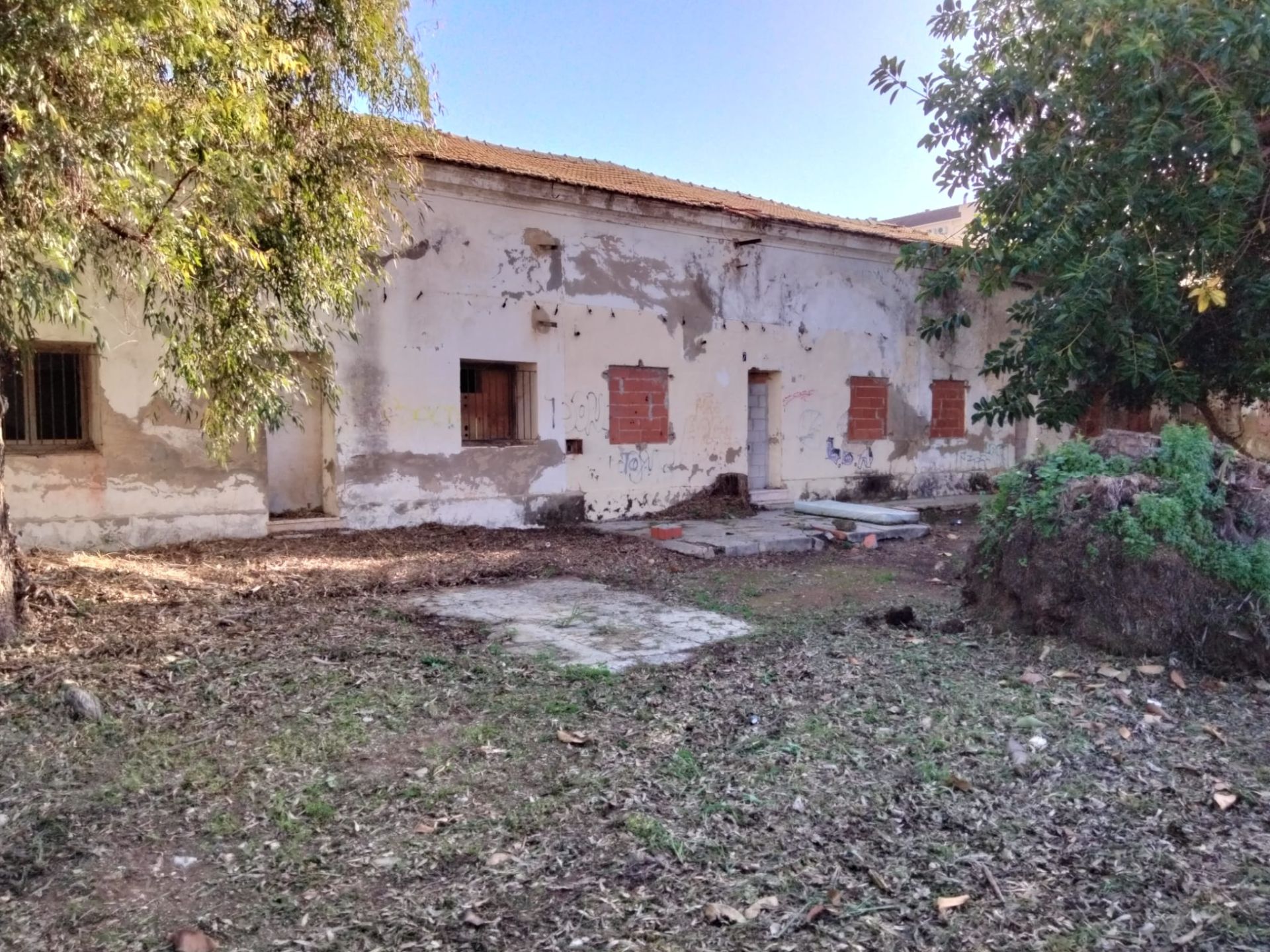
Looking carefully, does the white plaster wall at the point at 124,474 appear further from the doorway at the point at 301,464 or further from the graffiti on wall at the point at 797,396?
the graffiti on wall at the point at 797,396

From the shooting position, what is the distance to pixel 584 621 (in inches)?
255

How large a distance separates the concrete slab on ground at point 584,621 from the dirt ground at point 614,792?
0.94 feet

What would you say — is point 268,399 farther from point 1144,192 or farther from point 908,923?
point 1144,192

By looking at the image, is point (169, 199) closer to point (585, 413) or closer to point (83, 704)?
point (83, 704)

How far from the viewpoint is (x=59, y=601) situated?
6004 millimetres

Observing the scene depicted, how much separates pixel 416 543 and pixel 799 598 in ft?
13.6

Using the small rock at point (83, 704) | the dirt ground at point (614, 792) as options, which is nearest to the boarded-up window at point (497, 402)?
the dirt ground at point (614, 792)

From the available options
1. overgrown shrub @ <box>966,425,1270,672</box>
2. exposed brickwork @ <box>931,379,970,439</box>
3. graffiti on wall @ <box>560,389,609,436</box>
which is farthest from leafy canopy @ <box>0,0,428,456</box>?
exposed brickwork @ <box>931,379,970,439</box>

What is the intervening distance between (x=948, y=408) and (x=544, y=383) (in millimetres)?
7741

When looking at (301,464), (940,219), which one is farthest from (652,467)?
(940,219)

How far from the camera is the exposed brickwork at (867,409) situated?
1405 cm

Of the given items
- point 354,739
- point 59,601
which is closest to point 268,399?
point 59,601

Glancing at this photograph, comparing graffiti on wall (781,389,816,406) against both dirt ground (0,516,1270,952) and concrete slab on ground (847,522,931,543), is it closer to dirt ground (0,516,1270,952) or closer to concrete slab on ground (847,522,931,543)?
concrete slab on ground (847,522,931,543)

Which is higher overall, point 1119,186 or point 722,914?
point 1119,186
